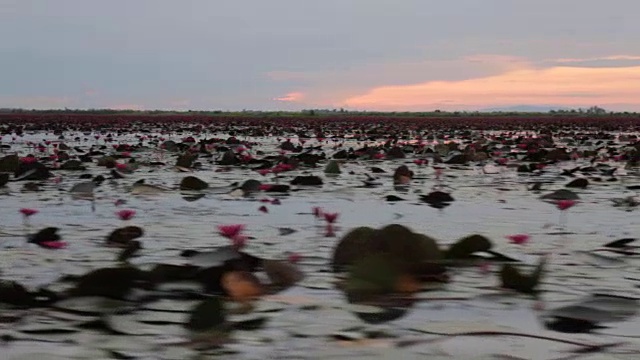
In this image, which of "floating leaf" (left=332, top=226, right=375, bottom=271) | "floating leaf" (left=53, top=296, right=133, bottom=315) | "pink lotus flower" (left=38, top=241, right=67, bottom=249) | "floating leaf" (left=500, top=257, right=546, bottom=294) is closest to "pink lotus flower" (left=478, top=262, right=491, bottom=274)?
"floating leaf" (left=500, top=257, right=546, bottom=294)

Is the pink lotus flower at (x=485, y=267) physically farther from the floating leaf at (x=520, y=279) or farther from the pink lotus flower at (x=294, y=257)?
the pink lotus flower at (x=294, y=257)

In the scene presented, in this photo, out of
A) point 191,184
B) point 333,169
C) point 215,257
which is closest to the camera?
point 215,257

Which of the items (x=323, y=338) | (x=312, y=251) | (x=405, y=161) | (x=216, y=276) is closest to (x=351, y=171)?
(x=405, y=161)

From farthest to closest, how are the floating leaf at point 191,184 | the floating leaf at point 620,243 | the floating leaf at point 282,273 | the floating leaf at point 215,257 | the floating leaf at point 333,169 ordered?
the floating leaf at point 333,169
the floating leaf at point 191,184
the floating leaf at point 620,243
the floating leaf at point 215,257
the floating leaf at point 282,273

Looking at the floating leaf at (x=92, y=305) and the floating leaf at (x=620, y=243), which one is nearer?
the floating leaf at (x=92, y=305)

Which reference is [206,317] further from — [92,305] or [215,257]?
[215,257]

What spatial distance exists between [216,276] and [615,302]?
140cm

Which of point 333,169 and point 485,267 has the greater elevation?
point 333,169

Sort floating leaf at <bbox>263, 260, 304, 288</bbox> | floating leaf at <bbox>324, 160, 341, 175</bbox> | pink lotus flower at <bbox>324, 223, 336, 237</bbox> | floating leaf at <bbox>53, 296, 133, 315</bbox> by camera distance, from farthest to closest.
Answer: floating leaf at <bbox>324, 160, 341, 175</bbox>, pink lotus flower at <bbox>324, 223, 336, 237</bbox>, floating leaf at <bbox>263, 260, 304, 288</bbox>, floating leaf at <bbox>53, 296, 133, 315</bbox>

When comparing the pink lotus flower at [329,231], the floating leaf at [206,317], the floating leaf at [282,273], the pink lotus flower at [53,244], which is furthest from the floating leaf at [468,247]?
Result: the pink lotus flower at [53,244]

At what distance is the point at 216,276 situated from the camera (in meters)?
2.48

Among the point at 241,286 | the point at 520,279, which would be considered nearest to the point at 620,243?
the point at 520,279

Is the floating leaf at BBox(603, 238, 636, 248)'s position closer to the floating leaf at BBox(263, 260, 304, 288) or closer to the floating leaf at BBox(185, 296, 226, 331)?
the floating leaf at BBox(263, 260, 304, 288)

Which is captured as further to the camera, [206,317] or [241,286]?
[241,286]
